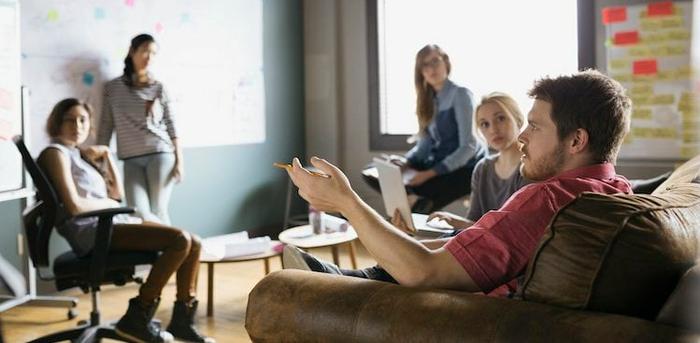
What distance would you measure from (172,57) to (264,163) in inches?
46.0

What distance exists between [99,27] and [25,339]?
1.76m

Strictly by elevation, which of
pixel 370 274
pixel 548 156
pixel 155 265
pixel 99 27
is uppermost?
pixel 99 27

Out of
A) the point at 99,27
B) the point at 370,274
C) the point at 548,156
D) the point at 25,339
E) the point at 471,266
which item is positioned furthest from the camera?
the point at 99,27

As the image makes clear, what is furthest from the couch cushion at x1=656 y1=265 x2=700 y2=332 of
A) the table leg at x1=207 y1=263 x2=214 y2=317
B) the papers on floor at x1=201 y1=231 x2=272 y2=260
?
the table leg at x1=207 y1=263 x2=214 y2=317

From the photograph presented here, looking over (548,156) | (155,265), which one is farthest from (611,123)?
(155,265)

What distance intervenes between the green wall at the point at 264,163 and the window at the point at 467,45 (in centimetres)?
60

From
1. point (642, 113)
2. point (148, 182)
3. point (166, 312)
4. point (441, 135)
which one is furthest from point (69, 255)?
point (642, 113)

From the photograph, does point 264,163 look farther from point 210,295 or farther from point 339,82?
point 210,295

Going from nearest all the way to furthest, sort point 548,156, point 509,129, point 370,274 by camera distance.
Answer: point 548,156, point 370,274, point 509,129

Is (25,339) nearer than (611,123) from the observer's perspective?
No

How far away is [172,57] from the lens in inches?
173

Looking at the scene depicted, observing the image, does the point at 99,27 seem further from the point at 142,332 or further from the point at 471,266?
the point at 471,266

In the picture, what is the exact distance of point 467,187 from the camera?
394cm

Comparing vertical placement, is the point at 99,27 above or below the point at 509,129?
above
